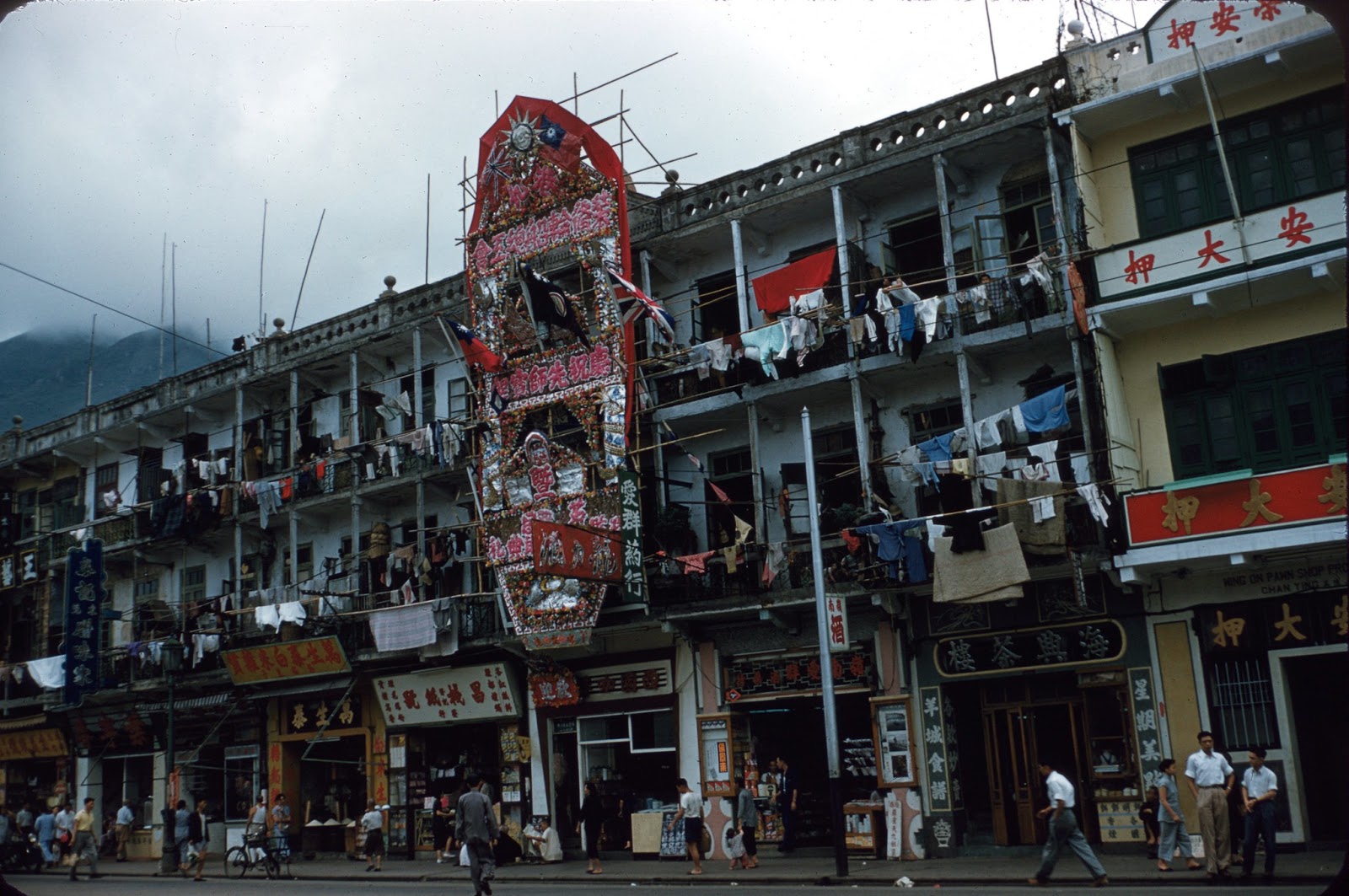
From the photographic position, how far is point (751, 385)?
24156 mm

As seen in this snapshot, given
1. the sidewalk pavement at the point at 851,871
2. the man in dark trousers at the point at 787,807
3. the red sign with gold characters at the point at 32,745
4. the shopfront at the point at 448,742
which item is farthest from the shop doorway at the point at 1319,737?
the red sign with gold characters at the point at 32,745

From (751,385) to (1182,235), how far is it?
8389mm

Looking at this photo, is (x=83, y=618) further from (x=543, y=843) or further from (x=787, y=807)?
(x=787, y=807)

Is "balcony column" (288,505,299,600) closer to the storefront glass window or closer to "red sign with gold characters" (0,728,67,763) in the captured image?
the storefront glass window

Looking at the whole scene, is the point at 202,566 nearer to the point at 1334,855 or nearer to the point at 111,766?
the point at 111,766

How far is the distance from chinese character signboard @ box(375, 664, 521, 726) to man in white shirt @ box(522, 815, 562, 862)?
2.59 metres

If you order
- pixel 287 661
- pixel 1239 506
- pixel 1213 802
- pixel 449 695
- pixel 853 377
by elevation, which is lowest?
pixel 1213 802

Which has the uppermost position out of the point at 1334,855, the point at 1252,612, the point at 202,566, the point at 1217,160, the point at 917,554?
the point at 1217,160

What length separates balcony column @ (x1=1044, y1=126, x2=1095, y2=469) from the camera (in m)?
19.9

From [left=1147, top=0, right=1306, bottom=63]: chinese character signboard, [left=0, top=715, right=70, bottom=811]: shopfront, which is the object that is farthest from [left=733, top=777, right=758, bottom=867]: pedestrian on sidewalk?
[left=0, top=715, right=70, bottom=811]: shopfront

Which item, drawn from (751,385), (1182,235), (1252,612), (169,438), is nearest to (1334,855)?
(1252,612)

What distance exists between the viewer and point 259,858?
27234 millimetres

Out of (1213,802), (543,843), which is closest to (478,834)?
(543,843)

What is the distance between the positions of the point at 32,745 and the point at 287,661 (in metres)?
13.8
